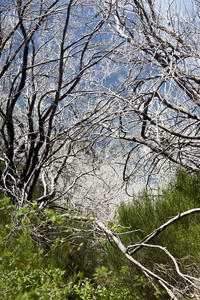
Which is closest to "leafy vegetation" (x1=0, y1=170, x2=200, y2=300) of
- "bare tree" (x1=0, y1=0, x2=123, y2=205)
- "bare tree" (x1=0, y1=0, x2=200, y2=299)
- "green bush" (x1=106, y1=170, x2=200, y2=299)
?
"green bush" (x1=106, y1=170, x2=200, y2=299)

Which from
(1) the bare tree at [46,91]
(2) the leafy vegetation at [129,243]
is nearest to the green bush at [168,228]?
(2) the leafy vegetation at [129,243]

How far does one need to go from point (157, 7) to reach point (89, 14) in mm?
1082

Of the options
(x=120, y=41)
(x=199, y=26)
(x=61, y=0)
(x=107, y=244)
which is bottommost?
(x=107, y=244)

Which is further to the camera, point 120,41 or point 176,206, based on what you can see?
point 120,41

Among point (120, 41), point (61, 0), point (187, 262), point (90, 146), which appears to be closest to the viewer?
point (187, 262)

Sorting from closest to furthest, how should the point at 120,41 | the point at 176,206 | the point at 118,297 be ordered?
1. the point at 118,297
2. the point at 176,206
3. the point at 120,41

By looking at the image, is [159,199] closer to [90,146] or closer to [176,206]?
[176,206]

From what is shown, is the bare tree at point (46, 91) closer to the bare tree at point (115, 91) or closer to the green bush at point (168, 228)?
the bare tree at point (115, 91)

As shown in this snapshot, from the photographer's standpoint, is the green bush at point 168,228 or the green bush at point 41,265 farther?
the green bush at point 168,228

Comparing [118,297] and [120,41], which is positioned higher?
[120,41]

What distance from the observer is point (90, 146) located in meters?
4.49

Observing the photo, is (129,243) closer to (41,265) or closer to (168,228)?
(168,228)

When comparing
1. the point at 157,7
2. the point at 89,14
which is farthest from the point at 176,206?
the point at 89,14

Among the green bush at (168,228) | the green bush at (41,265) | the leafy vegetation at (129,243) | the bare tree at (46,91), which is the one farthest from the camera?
the bare tree at (46,91)
